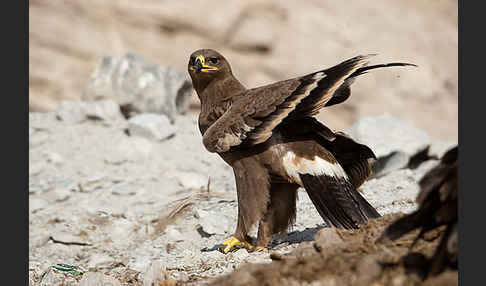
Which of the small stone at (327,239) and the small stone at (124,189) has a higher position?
the small stone at (327,239)

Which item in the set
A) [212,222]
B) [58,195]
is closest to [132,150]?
[58,195]

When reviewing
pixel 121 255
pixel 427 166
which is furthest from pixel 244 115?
pixel 427 166

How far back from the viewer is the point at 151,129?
9359 mm

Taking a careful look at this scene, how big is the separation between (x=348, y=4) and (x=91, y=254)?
10.0m

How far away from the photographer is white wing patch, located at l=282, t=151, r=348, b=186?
4.80 metres

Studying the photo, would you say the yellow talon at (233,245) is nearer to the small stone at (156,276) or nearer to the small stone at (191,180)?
the small stone at (156,276)

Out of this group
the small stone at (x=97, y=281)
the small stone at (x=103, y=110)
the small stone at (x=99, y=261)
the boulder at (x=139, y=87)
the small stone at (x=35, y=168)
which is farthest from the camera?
the boulder at (x=139, y=87)

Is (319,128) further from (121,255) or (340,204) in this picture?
(121,255)

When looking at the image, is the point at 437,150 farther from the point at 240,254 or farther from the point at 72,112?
the point at 72,112

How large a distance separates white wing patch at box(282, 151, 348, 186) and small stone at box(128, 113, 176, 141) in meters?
4.72

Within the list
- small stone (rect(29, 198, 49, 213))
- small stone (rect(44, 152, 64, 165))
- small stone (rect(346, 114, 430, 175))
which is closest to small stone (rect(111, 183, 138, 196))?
small stone (rect(29, 198, 49, 213))

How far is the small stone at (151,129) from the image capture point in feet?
30.6

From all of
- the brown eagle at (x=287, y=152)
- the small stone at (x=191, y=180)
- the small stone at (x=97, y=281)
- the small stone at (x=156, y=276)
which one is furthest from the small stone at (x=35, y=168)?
the small stone at (x=156, y=276)

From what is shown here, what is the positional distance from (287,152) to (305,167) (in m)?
0.18
